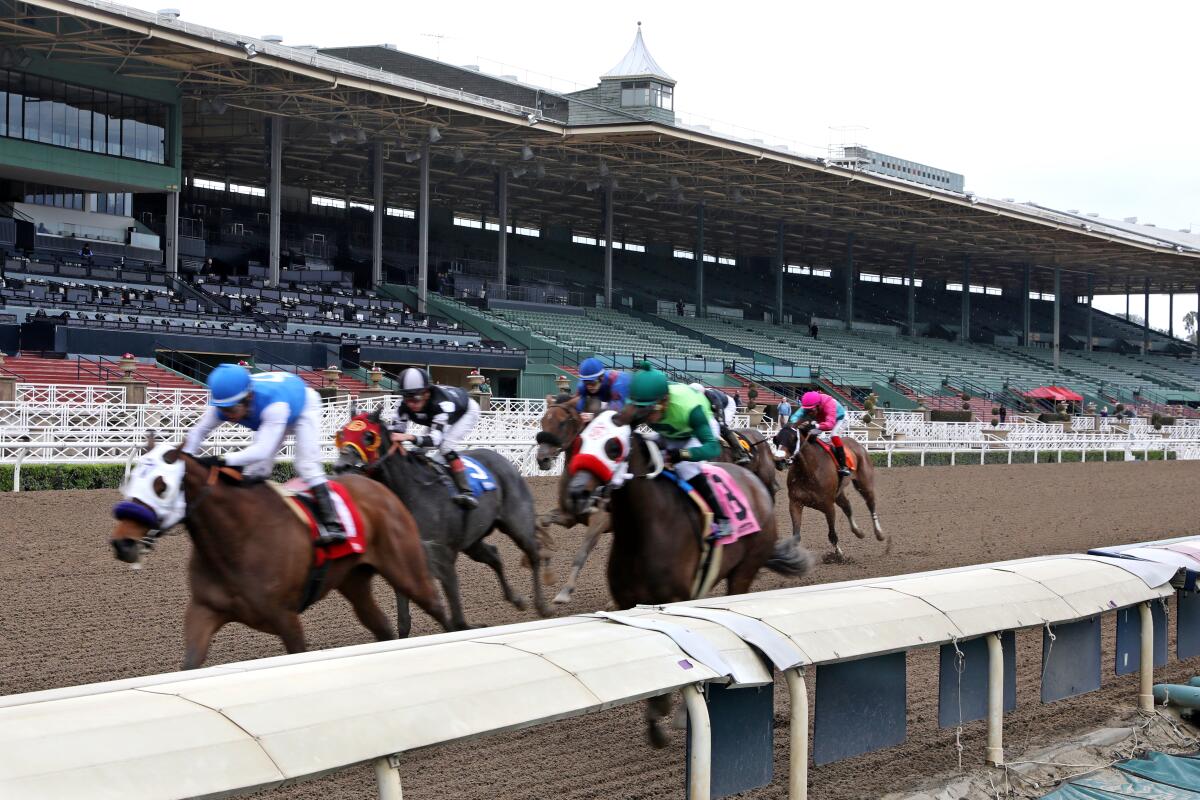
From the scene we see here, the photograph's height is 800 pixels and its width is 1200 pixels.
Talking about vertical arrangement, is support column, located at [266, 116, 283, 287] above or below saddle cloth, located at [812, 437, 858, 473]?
above

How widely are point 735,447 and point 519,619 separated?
2452 millimetres

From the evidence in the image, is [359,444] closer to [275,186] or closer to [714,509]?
[714,509]

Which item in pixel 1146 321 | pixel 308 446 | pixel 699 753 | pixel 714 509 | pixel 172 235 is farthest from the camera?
pixel 1146 321

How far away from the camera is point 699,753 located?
4168 mm

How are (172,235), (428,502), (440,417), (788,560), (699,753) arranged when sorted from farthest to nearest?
1. (172,235)
2. (440,417)
3. (428,502)
4. (788,560)
5. (699,753)

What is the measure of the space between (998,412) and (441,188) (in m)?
23.2

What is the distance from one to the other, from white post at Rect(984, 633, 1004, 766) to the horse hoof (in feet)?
4.72

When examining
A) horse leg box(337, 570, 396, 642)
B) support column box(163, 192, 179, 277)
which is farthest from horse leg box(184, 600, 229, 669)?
support column box(163, 192, 179, 277)

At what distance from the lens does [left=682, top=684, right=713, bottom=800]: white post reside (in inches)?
164

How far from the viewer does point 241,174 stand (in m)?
48.3

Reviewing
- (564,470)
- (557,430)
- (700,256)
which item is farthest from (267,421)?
(700,256)

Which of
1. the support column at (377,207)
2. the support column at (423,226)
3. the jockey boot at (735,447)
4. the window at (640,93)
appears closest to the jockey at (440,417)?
the jockey boot at (735,447)

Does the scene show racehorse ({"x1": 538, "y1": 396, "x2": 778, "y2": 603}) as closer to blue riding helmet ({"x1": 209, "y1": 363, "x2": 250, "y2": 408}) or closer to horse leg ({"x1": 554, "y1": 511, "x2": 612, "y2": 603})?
horse leg ({"x1": 554, "y1": 511, "x2": 612, "y2": 603})

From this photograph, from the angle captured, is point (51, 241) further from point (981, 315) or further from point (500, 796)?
point (981, 315)
